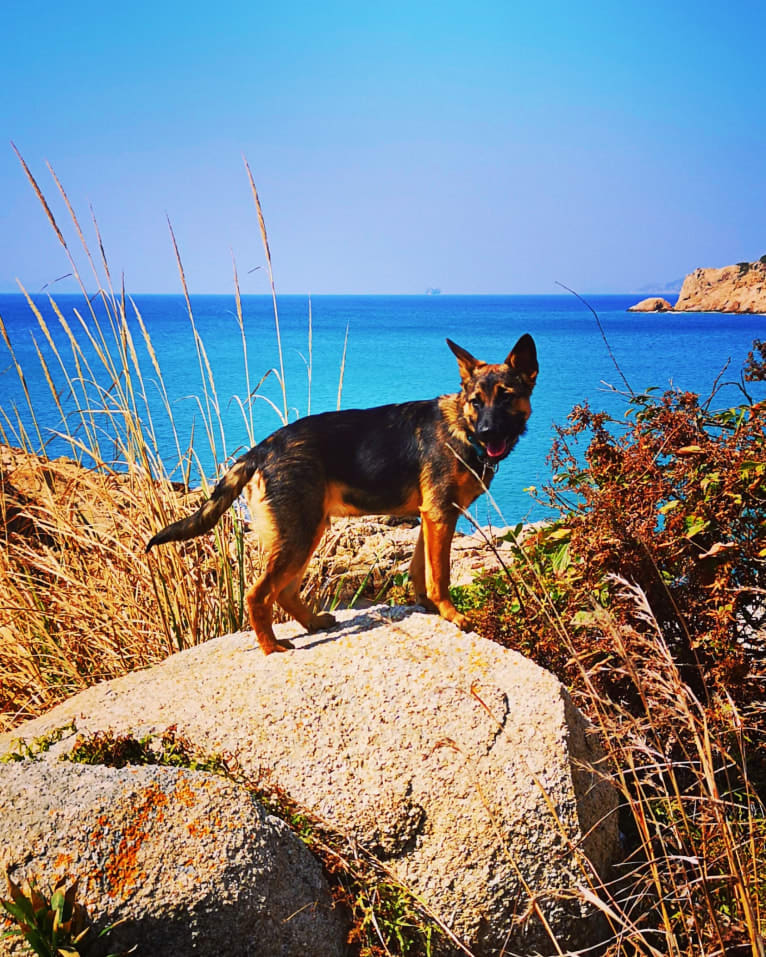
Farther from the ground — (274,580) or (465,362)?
(465,362)

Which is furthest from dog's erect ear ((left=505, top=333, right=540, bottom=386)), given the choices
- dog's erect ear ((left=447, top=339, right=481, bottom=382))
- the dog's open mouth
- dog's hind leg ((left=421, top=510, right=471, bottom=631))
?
dog's hind leg ((left=421, top=510, right=471, bottom=631))

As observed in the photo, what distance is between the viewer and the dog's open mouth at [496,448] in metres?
3.75

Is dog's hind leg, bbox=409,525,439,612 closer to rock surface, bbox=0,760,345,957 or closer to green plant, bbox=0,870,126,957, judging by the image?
rock surface, bbox=0,760,345,957

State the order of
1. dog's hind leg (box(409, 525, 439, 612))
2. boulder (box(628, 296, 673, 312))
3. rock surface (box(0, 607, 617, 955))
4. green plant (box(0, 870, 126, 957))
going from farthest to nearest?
boulder (box(628, 296, 673, 312)) < dog's hind leg (box(409, 525, 439, 612)) < rock surface (box(0, 607, 617, 955)) < green plant (box(0, 870, 126, 957))

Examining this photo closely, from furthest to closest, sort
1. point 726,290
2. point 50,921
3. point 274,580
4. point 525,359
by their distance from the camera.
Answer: point 726,290 < point 525,359 < point 274,580 < point 50,921

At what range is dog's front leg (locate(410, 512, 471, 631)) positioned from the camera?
12.4ft

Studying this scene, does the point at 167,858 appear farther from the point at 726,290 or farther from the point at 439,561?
the point at 726,290

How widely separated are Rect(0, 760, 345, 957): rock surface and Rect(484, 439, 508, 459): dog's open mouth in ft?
6.16

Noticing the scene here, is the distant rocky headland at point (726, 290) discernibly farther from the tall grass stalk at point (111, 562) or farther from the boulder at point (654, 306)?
the tall grass stalk at point (111, 562)

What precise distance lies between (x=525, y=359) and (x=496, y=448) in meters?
0.48

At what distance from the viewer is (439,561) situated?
384cm

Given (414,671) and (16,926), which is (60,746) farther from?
(414,671)

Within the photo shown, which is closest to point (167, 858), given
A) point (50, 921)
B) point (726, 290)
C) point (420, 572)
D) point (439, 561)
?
point (50, 921)

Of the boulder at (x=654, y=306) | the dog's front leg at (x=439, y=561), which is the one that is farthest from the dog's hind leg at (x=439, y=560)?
the boulder at (x=654, y=306)
